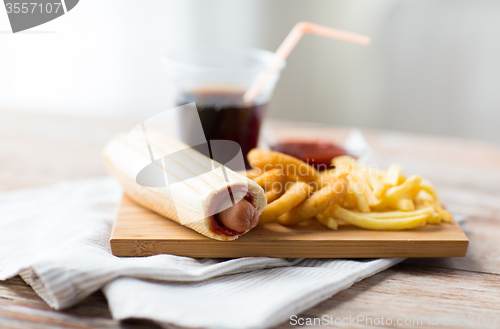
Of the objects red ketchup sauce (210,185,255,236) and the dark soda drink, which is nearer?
Answer: red ketchup sauce (210,185,255,236)

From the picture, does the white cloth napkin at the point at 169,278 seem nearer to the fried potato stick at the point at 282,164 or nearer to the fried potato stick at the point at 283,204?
the fried potato stick at the point at 283,204

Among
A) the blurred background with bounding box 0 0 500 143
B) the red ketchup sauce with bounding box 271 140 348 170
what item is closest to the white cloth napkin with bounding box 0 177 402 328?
the red ketchup sauce with bounding box 271 140 348 170

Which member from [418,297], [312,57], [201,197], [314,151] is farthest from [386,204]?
[312,57]

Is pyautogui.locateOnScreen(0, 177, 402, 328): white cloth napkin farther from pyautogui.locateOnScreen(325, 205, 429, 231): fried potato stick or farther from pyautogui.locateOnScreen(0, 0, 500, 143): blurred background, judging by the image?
pyautogui.locateOnScreen(0, 0, 500, 143): blurred background

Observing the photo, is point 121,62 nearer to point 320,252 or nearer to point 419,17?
point 419,17

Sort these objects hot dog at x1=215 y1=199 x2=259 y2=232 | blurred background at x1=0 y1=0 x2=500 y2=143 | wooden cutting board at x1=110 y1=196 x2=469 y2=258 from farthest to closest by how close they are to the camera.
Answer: blurred background at x1=0 y1=0 x2=500 y2=143
wooden cutting board at x1=110 y1=196 x2=469 y2=258
hot dog at x1=215 y1=199 x2=259 y2=232

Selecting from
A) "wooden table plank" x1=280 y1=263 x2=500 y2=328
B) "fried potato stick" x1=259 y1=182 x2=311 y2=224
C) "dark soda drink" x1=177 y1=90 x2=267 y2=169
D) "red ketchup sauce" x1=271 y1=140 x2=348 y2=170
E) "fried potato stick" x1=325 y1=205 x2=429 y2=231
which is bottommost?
"wooden table plank" x1=280 y1=263 x2=500 y2=328
